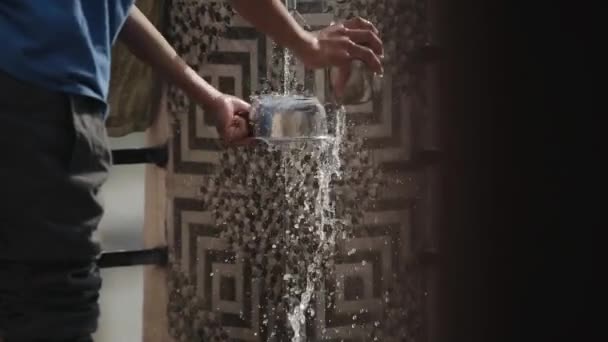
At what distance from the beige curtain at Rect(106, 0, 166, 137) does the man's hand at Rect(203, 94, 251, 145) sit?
26 centimetres

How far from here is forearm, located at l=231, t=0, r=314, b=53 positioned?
0.70 metres

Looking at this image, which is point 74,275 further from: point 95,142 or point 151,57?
point 151,57

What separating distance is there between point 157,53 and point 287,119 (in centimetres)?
18

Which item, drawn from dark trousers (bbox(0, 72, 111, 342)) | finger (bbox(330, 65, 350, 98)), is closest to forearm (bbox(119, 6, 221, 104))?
finger (bbox(330, 65, 350, 98))

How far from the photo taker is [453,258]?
0.38 m

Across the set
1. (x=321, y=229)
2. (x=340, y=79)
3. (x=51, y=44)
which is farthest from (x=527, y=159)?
(x=321, y=229)

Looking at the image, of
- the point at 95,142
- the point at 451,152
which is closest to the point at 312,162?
the point at 95,142

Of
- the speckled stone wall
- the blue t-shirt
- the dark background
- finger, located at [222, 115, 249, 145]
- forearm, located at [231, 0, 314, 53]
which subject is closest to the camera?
the dark background

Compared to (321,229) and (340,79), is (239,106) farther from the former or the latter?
(321,229)

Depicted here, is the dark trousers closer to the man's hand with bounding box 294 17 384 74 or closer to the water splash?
the man's hand with bounding box 294 17 384 74

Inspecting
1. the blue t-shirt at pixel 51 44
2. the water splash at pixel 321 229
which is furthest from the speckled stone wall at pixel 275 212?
the blue t-shirt at pixel 51 44

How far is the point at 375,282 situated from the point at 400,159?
0.15m

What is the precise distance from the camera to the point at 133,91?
3.47 ft

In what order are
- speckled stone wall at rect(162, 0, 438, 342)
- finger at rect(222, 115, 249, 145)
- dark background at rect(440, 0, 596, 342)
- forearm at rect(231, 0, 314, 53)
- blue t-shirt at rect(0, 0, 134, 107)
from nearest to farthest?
1. dark background at rect(440, 0, 596, 342)
2. blue t-shirt at rect(0, 0, 134, 107)
3. forearm at rect(231, 0, 314, 53)
4. finger at rect(222, 115, 249, 145)
5. speckled stone wall at rect(162, 0, 438, 342)
